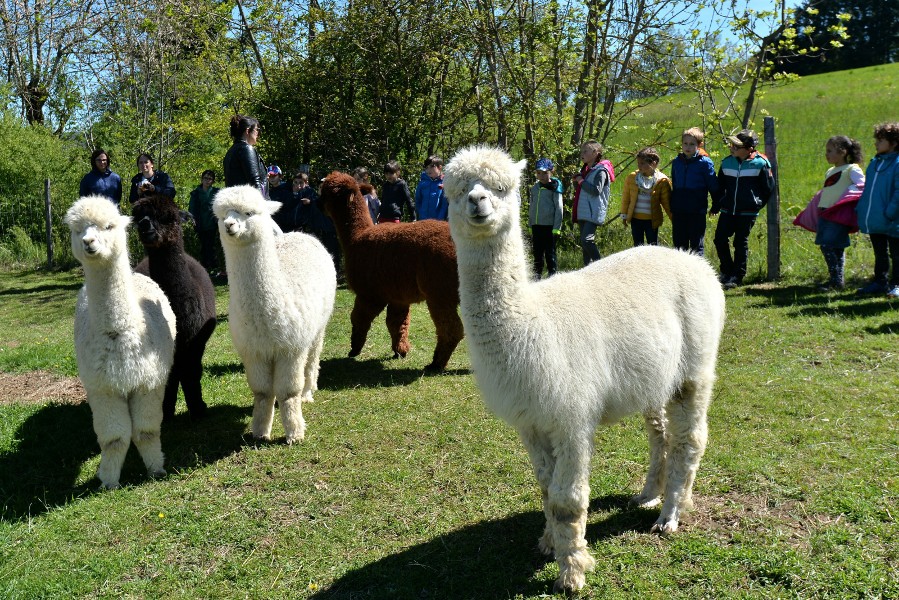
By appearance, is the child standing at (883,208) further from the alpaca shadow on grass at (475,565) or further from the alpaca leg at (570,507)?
the alpaca leg at (570,507)

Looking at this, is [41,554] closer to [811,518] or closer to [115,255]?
[115,255]

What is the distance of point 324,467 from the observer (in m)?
4.79

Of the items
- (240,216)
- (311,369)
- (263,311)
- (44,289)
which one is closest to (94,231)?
(240,216)

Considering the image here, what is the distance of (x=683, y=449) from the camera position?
12.1ft

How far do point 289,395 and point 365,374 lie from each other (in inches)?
67.8

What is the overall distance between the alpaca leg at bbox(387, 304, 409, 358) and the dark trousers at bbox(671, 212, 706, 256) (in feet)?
12.1

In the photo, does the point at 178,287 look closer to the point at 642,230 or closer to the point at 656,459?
the point at 656,459

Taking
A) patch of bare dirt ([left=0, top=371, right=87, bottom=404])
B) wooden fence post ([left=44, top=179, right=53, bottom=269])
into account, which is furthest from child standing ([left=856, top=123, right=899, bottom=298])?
wooden fence post ([left=44, top=179, right=53, bottom=269])

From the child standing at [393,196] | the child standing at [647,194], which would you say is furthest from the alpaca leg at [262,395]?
the child standing at [647,194]

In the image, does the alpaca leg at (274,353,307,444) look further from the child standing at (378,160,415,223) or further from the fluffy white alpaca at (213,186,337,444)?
the child standing at (378,160,415,223)

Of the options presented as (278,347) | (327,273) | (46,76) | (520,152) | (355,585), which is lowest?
(355,585)

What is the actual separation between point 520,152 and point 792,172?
21.0 ft

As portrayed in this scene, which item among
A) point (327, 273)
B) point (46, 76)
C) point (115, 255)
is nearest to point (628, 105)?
point (327, 273)

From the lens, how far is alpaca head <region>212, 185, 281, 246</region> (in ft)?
16.2
